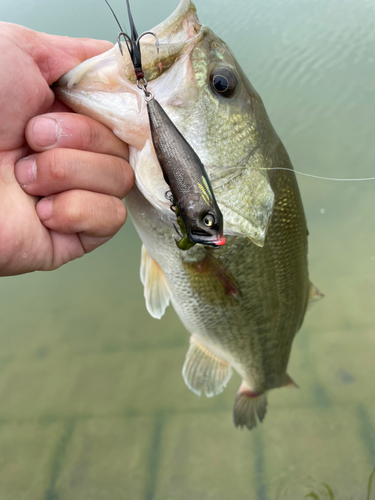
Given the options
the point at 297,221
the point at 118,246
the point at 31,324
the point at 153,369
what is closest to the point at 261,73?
the point at 118,246

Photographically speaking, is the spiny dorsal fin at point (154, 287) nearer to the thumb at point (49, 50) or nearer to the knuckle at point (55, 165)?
the knuckle at point (55, 165)

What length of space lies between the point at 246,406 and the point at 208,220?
1511mm

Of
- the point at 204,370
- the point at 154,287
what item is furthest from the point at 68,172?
the point at 204,370

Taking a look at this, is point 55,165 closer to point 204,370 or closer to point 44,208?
point 44,208

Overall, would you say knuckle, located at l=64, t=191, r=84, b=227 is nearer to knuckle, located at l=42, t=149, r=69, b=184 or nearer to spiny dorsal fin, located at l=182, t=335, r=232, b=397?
knuckle, located at l=42, t=149, r=69, b=184

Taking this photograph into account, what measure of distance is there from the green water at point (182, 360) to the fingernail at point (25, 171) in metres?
1.77

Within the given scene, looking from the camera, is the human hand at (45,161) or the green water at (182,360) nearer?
the human hand at (45,161)

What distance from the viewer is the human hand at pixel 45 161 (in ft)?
2.32

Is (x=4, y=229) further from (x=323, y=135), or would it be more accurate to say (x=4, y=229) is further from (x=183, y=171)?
(x=323, y=135)

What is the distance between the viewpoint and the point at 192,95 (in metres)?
0.73

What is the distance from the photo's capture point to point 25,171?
0.74m

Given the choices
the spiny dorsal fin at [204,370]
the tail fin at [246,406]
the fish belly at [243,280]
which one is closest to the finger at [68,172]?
the fish belly at [243,280]

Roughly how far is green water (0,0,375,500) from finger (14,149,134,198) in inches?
67.6

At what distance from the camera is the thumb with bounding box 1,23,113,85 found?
0.74 m
